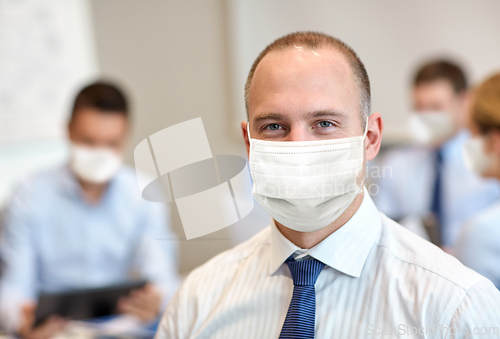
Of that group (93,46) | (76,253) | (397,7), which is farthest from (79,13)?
(397,7)

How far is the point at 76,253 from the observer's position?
2.12 meters

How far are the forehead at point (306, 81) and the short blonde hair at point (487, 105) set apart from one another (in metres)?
0.87

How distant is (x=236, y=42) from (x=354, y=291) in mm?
2360

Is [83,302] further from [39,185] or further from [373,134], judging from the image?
[373,134]

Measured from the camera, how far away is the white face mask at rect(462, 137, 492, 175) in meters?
1.64

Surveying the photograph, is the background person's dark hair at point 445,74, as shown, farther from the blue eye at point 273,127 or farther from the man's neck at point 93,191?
the blue eye at point 273,127

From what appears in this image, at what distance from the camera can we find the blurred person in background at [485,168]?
1.35m

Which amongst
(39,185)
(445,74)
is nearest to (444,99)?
(445,74)

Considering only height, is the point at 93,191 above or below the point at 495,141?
below

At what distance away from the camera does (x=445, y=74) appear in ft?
7.92

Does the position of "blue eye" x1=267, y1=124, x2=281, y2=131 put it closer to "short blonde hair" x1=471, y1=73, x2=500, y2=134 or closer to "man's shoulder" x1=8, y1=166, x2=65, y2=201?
"short blonde hair" x1=471, y1=73, x2=500, y2=134

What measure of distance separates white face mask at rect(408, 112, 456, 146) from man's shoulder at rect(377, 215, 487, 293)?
5.42 ft

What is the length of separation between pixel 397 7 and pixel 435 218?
4.66 ft

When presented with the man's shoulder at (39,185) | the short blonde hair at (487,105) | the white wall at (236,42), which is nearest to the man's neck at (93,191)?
the man's shoulder at (39,185)
